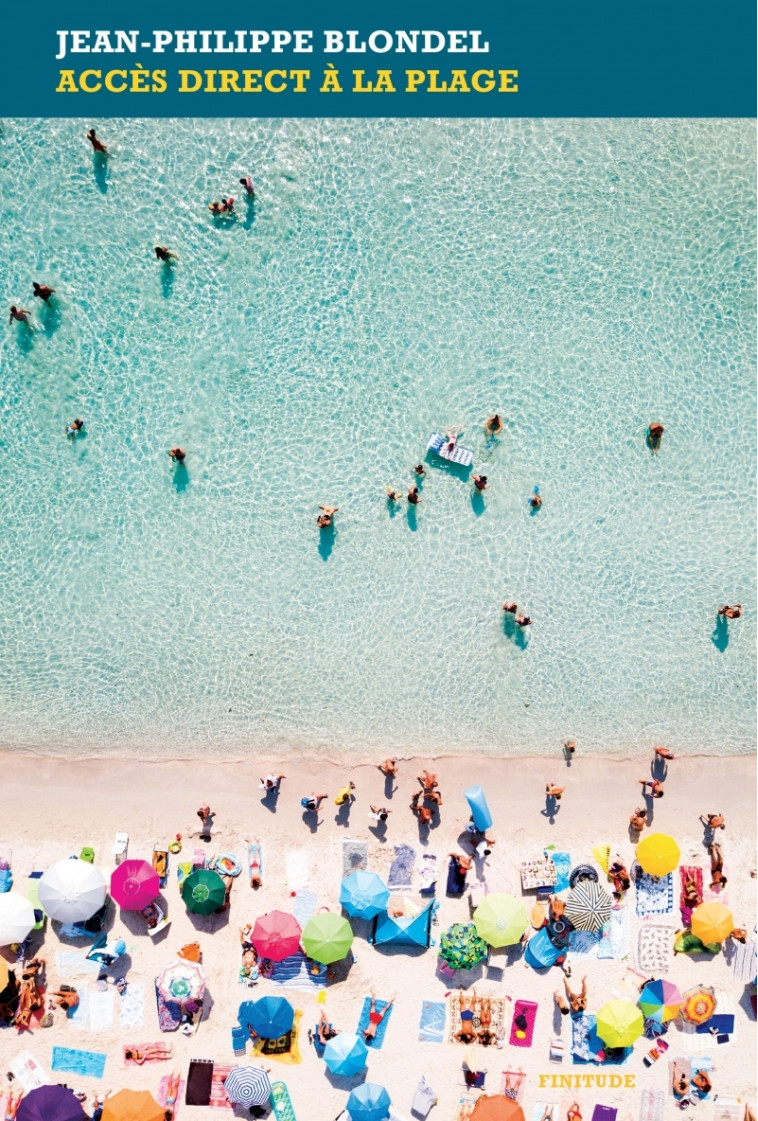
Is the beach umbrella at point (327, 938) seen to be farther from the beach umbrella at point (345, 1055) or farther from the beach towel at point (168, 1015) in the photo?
the beach towel at point (168, 1015)

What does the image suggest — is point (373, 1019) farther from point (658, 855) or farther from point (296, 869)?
point (658, 855)

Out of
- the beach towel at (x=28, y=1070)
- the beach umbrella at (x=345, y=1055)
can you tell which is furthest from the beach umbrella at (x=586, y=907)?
the beach towel at (x=28, y=1070)

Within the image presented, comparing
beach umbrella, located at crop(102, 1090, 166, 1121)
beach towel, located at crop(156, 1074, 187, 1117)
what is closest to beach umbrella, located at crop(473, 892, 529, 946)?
beach towel, located at crop(156, 1074, 187, 1117)

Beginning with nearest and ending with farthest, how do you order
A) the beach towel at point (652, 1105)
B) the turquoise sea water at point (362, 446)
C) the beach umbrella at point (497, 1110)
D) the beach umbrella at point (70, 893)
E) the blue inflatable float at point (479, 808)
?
1. the beach umbrella at point (70, 893)
2. the beach umbrella at point (497, 1110)
3. the blue inflatable float at point (479, 808)
4. the beach towel at point (652, 1105)
5. the turquoise sea water at point (362, 446)

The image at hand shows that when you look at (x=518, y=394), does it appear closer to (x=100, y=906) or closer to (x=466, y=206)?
(x=466, y=206)

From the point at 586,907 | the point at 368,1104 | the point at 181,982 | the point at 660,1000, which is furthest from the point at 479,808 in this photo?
the point at 181,982

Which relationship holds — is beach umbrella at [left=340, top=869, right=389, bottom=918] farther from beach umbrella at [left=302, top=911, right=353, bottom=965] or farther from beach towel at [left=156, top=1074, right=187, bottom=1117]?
beach towel at [left=156, top=1074, right=187, bottom=1117]
